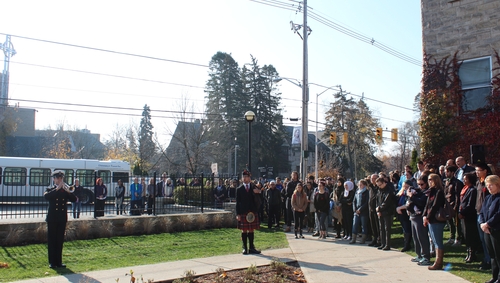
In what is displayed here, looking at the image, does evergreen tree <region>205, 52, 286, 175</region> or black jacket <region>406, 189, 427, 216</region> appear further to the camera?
evergreen tree <region>205, 52, 286, 175</region>

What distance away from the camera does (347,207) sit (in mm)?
13336

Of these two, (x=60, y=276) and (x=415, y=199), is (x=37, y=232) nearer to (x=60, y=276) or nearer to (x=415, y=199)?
(x=60, y=276)

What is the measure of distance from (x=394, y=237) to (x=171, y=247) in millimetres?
6557

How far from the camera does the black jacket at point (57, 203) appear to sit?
8992 mm

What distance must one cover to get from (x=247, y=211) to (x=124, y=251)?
→ 316cm

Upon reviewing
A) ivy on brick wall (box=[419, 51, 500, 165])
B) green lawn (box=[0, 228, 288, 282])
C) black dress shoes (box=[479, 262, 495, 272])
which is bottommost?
green lawn (box=[0, 228, 288, 282])

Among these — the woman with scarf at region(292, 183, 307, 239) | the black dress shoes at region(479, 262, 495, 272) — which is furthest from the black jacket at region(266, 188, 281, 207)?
the black dress shoes at region(479, 262, 495, 272)

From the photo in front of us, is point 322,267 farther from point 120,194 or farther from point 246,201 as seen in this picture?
point 120,194

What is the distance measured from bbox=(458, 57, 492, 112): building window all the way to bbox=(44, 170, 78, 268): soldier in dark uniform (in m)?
13.1

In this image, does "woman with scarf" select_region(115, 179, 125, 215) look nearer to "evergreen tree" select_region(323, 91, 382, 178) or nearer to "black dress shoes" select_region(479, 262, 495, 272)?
"black dress shoes" select_region(479, 262, 495, 272)

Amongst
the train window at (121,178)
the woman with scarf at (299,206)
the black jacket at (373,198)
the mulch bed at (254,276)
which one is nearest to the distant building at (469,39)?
the black jacket at (373,198)

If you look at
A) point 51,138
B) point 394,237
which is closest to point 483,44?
point 394,237

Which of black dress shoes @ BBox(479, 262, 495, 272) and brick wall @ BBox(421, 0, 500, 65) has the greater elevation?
brick wall @ BBox(421, 0, 500, 65)

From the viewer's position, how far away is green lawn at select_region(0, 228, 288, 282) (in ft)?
28.4
